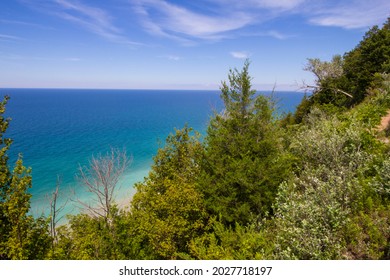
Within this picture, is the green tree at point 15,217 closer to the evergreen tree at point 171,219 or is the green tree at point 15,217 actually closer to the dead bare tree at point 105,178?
the dead bare tree at point 105,178

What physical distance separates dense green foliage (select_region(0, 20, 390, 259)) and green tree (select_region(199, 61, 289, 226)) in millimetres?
84

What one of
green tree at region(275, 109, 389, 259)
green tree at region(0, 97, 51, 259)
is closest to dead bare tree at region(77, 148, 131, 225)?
green tree at region(0, 97, 51, 259)

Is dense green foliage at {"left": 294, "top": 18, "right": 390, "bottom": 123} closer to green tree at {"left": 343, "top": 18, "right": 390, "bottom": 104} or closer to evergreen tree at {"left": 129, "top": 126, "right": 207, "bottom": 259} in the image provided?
green tree at {"left": 343, "top": 18, "right": 390, "bottom": 104}

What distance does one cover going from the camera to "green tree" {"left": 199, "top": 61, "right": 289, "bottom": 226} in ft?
56.5

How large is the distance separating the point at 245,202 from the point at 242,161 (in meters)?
3.00

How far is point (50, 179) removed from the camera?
50406mm

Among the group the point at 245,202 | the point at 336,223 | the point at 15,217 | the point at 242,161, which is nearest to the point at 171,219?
the point at 245,202

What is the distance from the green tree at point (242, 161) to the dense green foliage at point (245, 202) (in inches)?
3.3

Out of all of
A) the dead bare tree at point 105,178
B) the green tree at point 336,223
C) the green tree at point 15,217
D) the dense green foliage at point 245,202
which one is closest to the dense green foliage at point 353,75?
the dense green foliage at point 245,202

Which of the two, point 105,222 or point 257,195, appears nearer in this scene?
point 257,195

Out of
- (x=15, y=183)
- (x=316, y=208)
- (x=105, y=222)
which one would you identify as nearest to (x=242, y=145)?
(x=316, y=208)

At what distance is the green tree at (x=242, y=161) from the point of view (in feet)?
56.5

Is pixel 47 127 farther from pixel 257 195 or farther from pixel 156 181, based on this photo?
pixel 257 195
